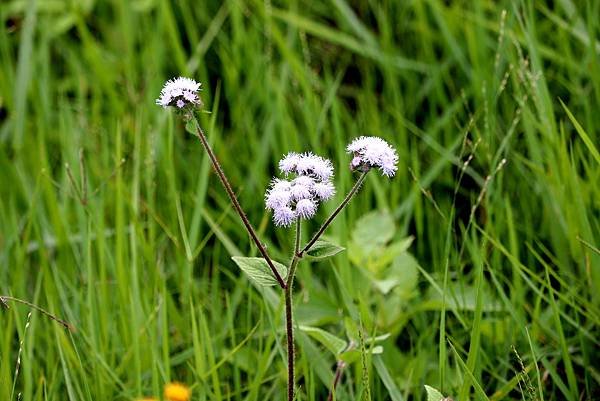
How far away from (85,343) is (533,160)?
1.25m

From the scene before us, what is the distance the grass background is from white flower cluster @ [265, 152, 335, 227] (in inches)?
11.8

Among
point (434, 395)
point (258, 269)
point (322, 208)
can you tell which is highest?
point (322, 208)

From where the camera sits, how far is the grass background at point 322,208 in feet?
6.08

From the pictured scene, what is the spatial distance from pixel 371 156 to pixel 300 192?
0.44 ft

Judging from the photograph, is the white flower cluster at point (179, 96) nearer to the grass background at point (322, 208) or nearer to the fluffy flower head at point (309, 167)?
the fluffy flower head at point (309, 167)

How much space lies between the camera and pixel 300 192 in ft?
4.54

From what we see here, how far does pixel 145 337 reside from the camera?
6.27ft

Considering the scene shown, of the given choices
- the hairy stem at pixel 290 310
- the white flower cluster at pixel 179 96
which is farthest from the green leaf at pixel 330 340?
the white flower cluster at pixel 179 96

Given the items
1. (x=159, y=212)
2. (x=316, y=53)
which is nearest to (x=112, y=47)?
(x=316, y=53)

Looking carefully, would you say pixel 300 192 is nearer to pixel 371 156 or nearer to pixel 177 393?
pixel 371 156

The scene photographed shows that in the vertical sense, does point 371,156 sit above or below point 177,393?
above

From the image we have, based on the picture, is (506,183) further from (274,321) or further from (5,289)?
(5,289)

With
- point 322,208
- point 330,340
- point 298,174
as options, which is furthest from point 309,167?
point 322,208

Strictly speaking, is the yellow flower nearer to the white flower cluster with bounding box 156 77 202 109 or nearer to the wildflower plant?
the wildflower plant
